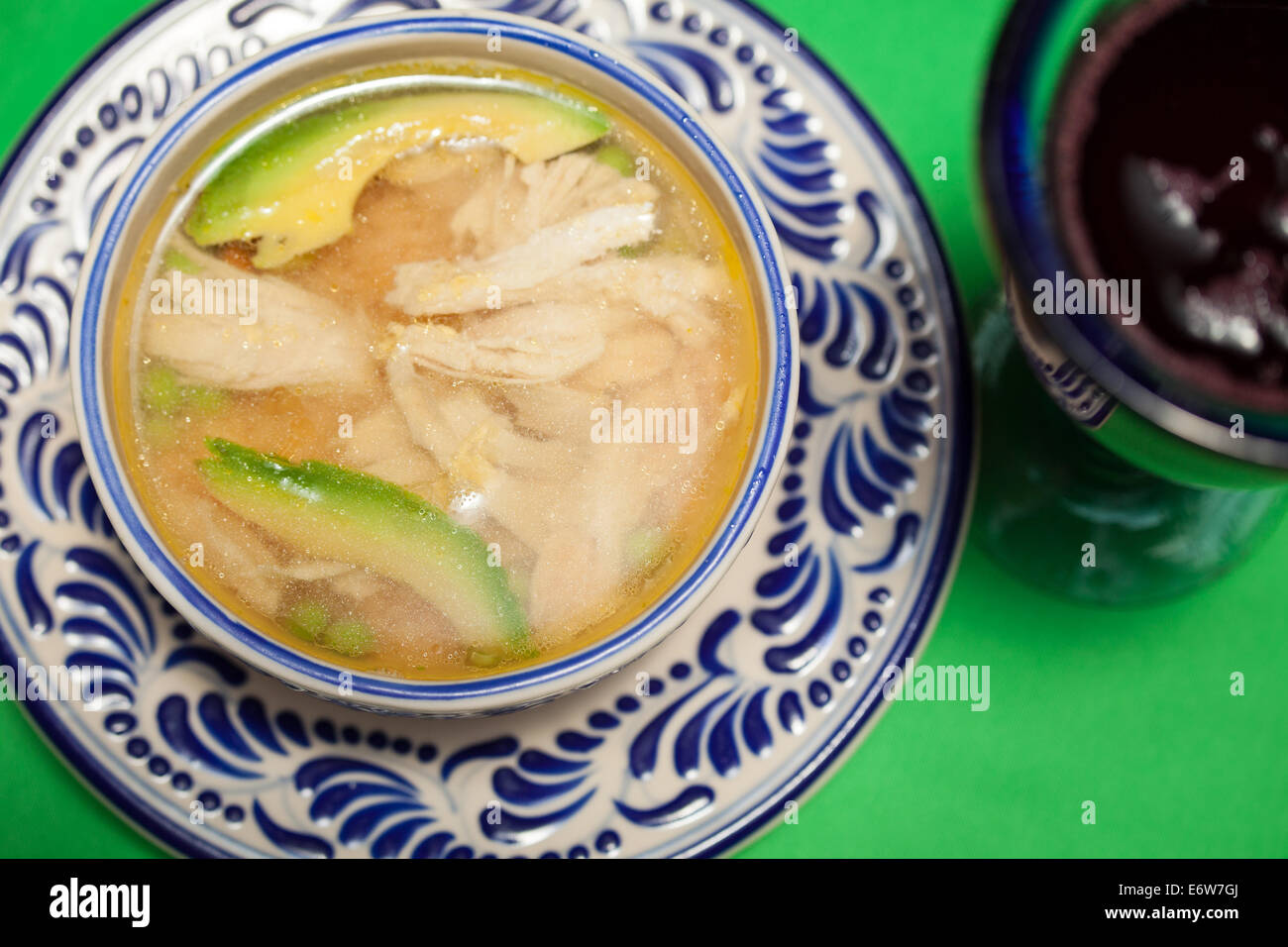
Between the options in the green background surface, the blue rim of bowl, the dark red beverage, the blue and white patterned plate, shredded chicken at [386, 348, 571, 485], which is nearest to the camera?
the blue rim of bowl

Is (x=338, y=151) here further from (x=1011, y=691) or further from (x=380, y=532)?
(x=1011, y=691)

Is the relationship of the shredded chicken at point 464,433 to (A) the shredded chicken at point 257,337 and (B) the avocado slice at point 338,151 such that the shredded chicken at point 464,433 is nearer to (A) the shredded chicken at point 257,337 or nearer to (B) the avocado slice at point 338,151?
(A) the shredded chicken at point 257,337

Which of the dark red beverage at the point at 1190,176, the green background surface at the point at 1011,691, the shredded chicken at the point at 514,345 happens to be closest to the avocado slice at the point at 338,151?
the shredded chicken at the point at 514,345

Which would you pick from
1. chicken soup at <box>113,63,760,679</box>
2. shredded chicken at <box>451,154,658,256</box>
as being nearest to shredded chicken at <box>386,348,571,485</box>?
chicken soup at <box>113,63,760,679</box>

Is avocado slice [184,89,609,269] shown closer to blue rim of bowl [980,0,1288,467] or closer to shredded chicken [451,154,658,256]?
shredded chicken [451,154,658,256]

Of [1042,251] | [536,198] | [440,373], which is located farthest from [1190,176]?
[440,373]
